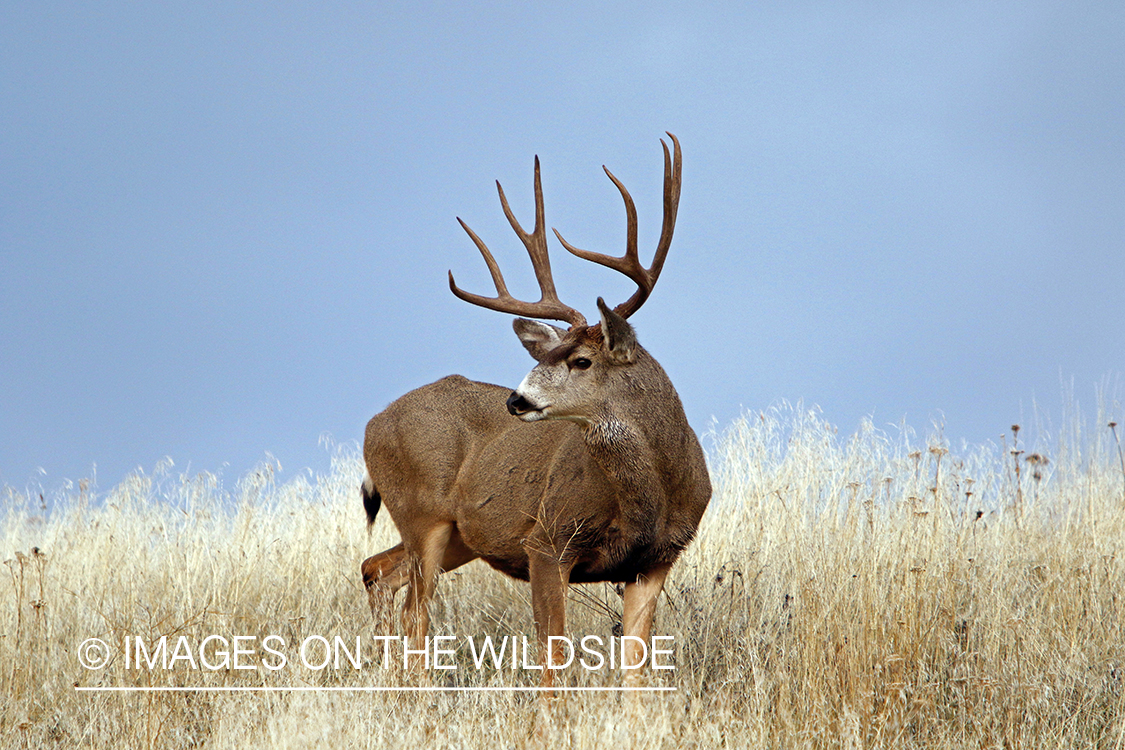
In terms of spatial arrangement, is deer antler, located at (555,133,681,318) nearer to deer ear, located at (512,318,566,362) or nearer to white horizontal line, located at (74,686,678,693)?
deer ear, located at (512,318,566,362)

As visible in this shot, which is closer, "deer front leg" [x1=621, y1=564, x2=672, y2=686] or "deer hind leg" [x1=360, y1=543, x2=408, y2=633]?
"deer front leg" [x1=621, y1=564, x2=672, y2=686]

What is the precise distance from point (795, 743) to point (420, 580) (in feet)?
8.68

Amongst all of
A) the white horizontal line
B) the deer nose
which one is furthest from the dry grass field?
the deer nose

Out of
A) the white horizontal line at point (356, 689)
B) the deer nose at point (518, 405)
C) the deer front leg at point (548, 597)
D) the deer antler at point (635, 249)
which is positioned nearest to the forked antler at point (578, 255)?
the deer antler at point (635, 249)

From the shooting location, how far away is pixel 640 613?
17.5 feet

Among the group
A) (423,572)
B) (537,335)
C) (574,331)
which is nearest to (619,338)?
(574,331)

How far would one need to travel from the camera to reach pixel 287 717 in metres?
4.73

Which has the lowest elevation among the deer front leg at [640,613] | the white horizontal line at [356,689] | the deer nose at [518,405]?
the white horizontal line at [356,689]

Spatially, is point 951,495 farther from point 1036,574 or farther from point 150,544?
point 150,544

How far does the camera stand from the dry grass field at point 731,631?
4.88 m

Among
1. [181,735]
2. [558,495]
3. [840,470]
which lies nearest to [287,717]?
[181,735]

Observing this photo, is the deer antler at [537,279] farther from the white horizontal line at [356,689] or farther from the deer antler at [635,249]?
the white horizontal line at [356,689]

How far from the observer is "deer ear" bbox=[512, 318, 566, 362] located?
5.73 m

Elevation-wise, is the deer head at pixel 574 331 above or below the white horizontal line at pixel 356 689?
above
